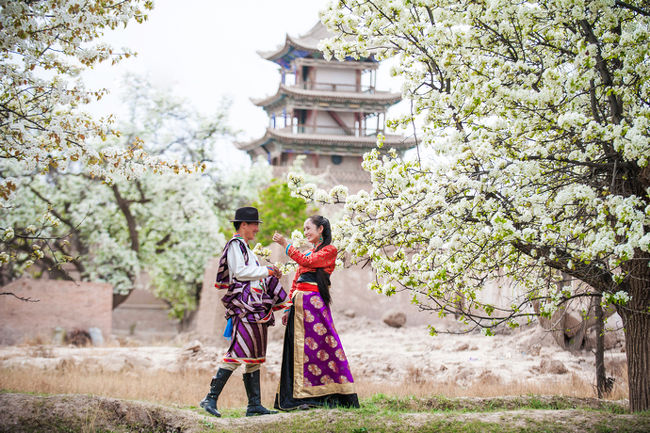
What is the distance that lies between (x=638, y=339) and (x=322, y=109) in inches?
1262

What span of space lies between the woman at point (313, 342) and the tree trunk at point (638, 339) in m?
2.47

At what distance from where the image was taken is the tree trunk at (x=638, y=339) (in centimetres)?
559

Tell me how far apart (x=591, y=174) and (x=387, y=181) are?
1636 millimetres

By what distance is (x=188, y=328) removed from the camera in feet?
91.9

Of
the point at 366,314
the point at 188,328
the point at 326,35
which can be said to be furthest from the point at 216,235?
the point at 326,35

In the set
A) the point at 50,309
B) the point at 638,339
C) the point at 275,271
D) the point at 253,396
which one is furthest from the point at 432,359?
the point at 50,309

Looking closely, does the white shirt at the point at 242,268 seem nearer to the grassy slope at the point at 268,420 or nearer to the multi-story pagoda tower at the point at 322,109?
the grassy slope at the point at 268,420

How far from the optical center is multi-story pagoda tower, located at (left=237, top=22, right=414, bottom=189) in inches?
1395

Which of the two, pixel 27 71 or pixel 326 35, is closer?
pixel 27 71

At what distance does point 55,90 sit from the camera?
5938mm

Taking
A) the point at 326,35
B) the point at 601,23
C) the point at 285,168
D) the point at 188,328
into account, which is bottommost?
the point at 188,328

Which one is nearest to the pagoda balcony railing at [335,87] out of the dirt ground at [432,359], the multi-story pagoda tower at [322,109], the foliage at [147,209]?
the multi-story pagoda tower at [322,109]

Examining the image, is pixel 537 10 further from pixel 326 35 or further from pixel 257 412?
pixel 326 35

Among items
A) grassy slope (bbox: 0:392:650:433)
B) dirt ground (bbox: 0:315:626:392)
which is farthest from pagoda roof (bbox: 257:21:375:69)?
grassy slope (bbox: 0:392:650:433)
